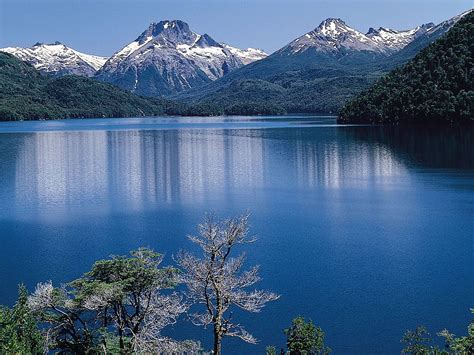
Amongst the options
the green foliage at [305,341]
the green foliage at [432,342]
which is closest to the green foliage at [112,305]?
the green foliage at [305,341]

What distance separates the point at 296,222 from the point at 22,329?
105ft

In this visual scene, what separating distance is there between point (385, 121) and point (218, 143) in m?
56.7

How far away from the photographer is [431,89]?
5945 inches

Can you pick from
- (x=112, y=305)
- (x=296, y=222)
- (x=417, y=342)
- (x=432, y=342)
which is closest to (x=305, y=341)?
(x=417, y=342)

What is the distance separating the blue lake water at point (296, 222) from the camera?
1280 inches

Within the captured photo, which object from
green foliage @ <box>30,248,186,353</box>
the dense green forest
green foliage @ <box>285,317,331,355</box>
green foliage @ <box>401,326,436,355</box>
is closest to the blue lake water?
green foliage @ <box>401,326,436,355</box>

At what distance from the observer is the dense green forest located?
470ft

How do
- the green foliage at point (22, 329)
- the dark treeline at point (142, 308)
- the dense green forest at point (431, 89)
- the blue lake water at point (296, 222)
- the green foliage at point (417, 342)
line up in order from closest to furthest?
the green foliage at point (22, 329), the dark treeline at point (142, 308), the green foliage at point (417, 342), the blue lake water at point (296, 222), the dense green forest at point (431, 89)

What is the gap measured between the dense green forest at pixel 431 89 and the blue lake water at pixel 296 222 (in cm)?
3929

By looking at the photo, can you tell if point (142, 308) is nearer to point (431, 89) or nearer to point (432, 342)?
point (432, 342)

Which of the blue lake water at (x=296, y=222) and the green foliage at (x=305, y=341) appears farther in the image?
the blue lake water at (x=296, y=222)

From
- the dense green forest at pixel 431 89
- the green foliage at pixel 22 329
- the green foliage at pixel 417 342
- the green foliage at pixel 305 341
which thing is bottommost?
the green foliage at pixel 417 342

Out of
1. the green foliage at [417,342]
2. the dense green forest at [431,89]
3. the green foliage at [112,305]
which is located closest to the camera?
the green foliage at [112,305]

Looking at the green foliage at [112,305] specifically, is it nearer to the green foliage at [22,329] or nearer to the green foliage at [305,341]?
the green foliage at [22,329]
